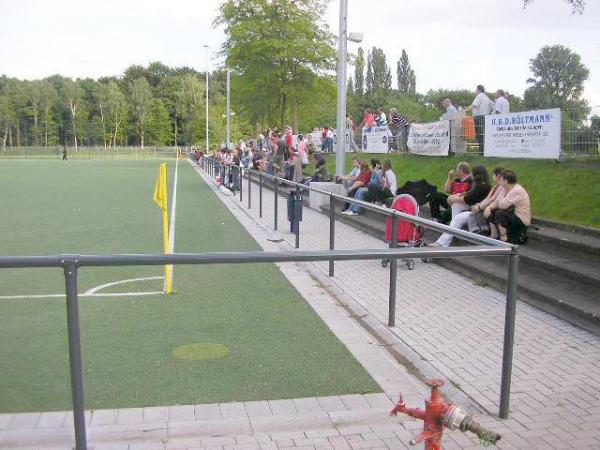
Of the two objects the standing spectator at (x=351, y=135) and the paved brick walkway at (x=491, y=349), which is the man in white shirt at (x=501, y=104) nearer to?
the paved brick walkway at (x=491, y=349)

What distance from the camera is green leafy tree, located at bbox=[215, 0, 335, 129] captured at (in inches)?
1262

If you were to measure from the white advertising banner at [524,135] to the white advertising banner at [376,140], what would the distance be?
23.4 ft

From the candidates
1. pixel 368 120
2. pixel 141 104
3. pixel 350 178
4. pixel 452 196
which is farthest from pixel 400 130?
pixel 141 104

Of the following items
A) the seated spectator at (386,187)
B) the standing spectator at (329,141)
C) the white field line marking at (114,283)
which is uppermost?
the standing spectator at (329,141)

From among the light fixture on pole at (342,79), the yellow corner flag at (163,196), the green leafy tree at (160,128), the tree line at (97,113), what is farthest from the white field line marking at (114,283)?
the green leafy tree at (160,128)

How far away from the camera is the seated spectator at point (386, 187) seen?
12906mm

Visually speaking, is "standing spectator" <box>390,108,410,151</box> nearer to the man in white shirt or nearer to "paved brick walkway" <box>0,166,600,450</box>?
the man in white shirt

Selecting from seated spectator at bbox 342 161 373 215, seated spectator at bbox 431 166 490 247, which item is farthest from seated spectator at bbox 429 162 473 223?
seated spectator at bbox 342 161 373 215

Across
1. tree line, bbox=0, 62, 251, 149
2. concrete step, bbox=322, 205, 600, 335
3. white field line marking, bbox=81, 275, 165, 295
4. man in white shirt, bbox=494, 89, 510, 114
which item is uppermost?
tree line, bbox=0, 62, 251, 149

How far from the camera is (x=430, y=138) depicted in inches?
653

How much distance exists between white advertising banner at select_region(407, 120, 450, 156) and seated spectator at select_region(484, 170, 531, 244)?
7003mm

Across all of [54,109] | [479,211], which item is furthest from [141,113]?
[479,211]

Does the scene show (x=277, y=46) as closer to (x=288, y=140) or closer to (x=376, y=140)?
(x=288, y=140)

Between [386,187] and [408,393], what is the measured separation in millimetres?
8758
